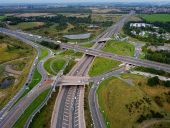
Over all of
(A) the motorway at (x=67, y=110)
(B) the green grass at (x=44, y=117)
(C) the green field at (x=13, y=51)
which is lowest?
(B) the green grass at (x=44, y=117)

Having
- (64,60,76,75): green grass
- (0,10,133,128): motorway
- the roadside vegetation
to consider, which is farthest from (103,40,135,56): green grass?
(0,10,133,128): motorway

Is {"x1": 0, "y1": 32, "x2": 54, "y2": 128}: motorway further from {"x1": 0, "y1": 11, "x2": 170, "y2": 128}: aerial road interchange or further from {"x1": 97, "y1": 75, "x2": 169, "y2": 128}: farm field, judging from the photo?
{"x1": 97, "y1": 75, "x2": 169, "y2": 128}: farm field

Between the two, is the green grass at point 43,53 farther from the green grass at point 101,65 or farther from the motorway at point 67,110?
the motorway at point 67,110

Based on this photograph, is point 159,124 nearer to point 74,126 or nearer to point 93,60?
point 74,126

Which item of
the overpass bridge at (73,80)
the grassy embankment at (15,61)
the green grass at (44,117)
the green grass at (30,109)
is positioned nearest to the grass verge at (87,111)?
the overpass bridge at (73,80)

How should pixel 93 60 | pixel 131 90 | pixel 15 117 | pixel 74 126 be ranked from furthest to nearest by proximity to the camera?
pixel 93 60 → pixel 131 90 → pixel 15 117 → pixel 74 126

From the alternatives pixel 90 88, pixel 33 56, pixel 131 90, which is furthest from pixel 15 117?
pixel 33 56

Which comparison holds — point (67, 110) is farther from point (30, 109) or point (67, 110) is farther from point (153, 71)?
point (153, 71)
